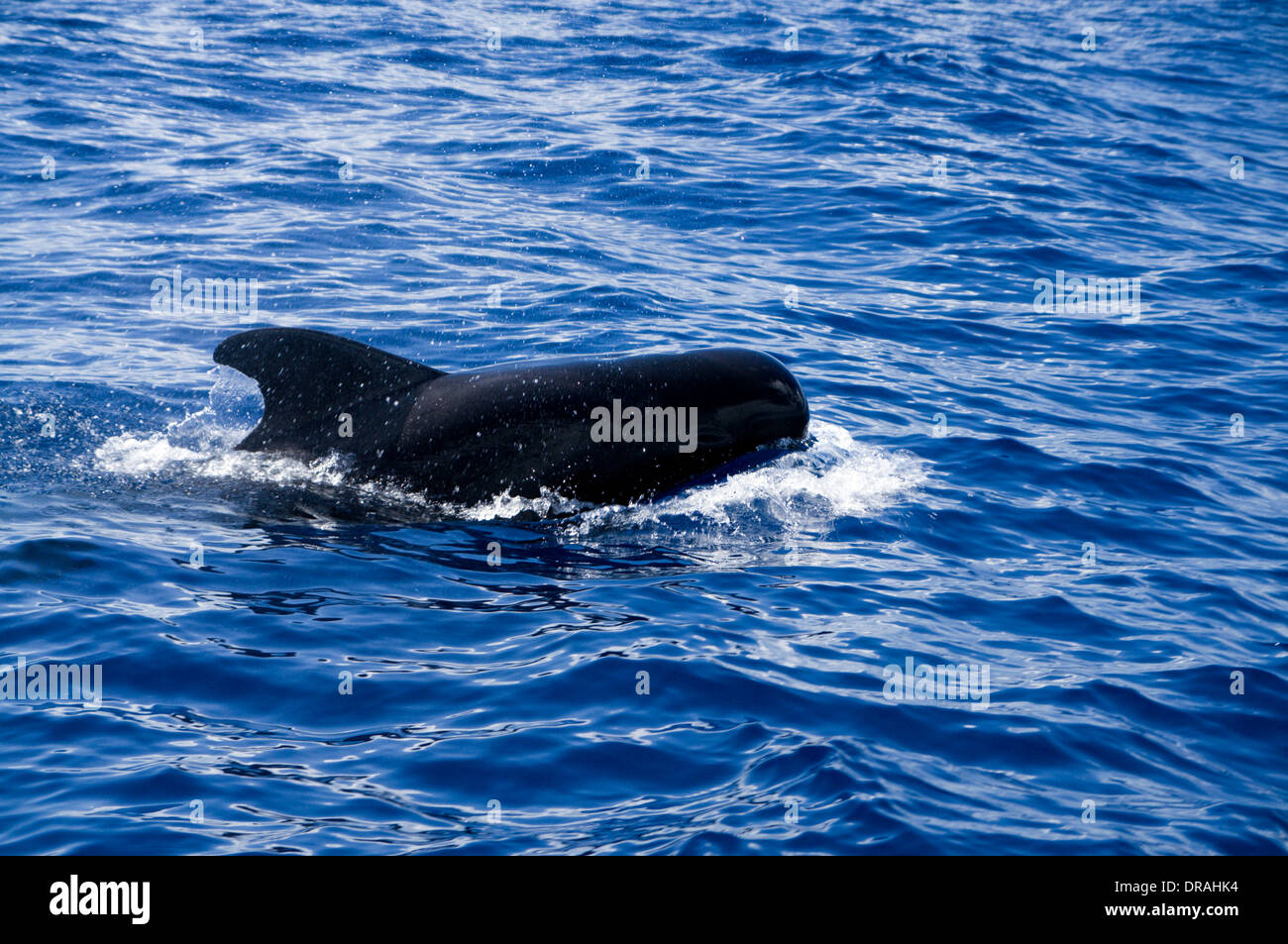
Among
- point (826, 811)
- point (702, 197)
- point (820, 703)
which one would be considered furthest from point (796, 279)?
point (826, 811)

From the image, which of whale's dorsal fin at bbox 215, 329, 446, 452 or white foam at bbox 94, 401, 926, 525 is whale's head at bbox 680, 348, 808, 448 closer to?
white foam at bbox 94, 401, 926, 525

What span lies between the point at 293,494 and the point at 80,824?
414 cm

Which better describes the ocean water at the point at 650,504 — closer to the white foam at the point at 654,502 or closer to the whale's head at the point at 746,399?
the white foam at the point at 654,502

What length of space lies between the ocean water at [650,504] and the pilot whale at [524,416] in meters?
0.25

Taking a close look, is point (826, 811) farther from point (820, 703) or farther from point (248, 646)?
point (248, 646)

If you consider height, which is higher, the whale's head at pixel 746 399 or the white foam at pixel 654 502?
the whale's head at pixel 746 399

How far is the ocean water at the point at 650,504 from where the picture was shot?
6.65m

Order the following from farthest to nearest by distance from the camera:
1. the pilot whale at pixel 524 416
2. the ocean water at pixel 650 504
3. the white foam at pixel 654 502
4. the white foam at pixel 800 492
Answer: the white foam at pixel 800 492
the white foam at pixel 654 502
the pilot whale at pixel 524 416
the ocean water at pixel 650 504

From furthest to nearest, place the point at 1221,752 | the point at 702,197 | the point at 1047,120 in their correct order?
1. the point at 1047,120
2. the point at 702,197
3. the point at 1221,752

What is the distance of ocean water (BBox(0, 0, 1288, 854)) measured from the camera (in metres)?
6.65

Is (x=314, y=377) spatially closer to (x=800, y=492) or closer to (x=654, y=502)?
(x=654, y=502)

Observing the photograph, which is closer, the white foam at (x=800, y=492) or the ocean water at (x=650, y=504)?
the ocean water at (x=650, y=504)

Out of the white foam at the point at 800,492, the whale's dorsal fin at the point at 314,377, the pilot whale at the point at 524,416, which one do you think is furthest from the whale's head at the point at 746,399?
the whale's dorsal fin at the point at 314,377

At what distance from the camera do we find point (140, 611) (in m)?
8.31
